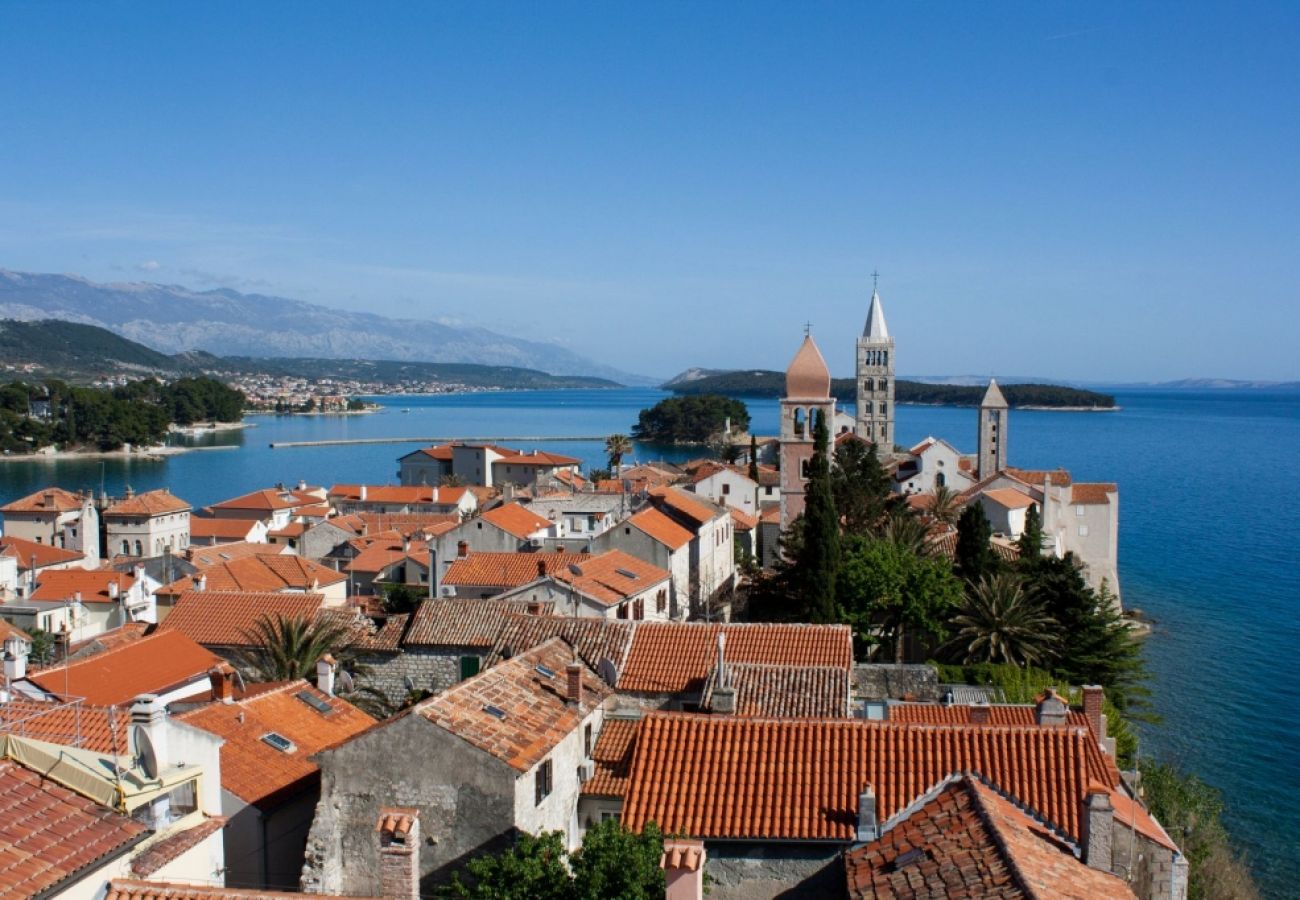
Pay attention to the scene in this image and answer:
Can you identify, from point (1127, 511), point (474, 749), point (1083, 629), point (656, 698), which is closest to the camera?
point (474, 749)

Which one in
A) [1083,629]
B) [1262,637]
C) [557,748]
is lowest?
[1262,637]

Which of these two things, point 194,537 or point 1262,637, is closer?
point 1262,637

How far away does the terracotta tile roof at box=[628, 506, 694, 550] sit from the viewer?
101 feet

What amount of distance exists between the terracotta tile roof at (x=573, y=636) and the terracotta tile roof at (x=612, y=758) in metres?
2.76

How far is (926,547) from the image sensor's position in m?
35.5

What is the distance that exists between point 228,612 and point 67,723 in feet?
35.9

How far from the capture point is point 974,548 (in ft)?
105

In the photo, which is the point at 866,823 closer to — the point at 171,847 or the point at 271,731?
the point at 171,847

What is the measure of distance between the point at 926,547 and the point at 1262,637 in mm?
16096

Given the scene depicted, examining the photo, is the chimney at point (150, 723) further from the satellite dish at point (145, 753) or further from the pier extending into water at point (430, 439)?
the pier extending into water at point (430, 439)

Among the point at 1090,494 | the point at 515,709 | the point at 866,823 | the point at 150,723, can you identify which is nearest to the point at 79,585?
the point at 515,709

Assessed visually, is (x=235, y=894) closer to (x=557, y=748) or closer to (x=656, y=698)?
(x=557, y=748)

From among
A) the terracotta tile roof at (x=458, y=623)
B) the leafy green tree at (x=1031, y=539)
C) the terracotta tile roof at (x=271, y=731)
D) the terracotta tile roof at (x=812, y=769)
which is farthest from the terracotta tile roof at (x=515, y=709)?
the leafy green tree at (x=1031, y=539)

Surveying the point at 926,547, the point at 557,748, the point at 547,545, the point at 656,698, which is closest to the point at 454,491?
the point at 547,545
